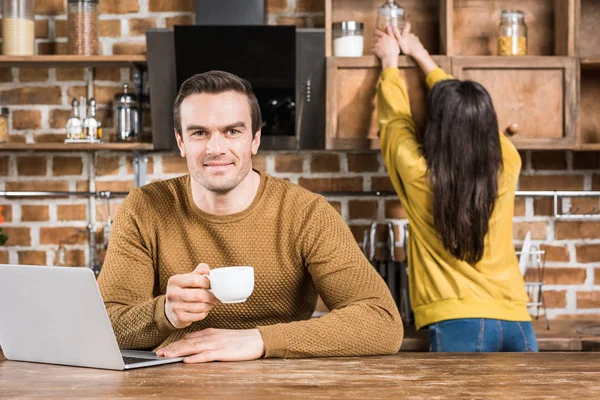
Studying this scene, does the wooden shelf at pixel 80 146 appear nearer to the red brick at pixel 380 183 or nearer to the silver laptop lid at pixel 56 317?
the red brick at pixel 380 183

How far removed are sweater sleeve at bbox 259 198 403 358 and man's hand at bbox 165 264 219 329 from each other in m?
0.14

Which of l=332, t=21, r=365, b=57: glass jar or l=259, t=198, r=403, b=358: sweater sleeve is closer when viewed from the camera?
l=259, t=198, r=403, b=358: sweater sleeve

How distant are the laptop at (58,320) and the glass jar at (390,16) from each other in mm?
1741

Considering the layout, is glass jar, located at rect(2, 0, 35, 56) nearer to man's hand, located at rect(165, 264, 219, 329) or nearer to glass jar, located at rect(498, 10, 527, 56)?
glass jar, located at rect(498, 10, 527, 56)

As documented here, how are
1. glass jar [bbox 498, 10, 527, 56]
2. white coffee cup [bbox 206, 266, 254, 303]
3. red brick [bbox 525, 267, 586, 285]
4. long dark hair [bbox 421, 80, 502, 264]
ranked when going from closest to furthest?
white coffee cup [bbox 206, 266, 254, 303]
long dark hair [bbox 421, 80, 502, 264]
glass jar [bbox 498, 10, 527, 56]
red brick [bbox 525, 267, 586, 285]

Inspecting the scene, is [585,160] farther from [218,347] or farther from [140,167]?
[218,347]

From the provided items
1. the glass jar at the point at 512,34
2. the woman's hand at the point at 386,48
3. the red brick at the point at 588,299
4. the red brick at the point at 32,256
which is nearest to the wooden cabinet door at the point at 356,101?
the woman's hand at the point at 386,48

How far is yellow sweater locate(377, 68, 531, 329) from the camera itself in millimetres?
2467

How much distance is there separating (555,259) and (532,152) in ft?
1.31

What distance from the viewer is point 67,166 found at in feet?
10.6

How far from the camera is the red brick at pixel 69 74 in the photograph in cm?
322

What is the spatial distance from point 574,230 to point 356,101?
37.8 inches

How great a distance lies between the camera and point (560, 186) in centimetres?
321

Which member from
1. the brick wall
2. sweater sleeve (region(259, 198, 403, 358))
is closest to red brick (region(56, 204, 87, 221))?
the brick wall
